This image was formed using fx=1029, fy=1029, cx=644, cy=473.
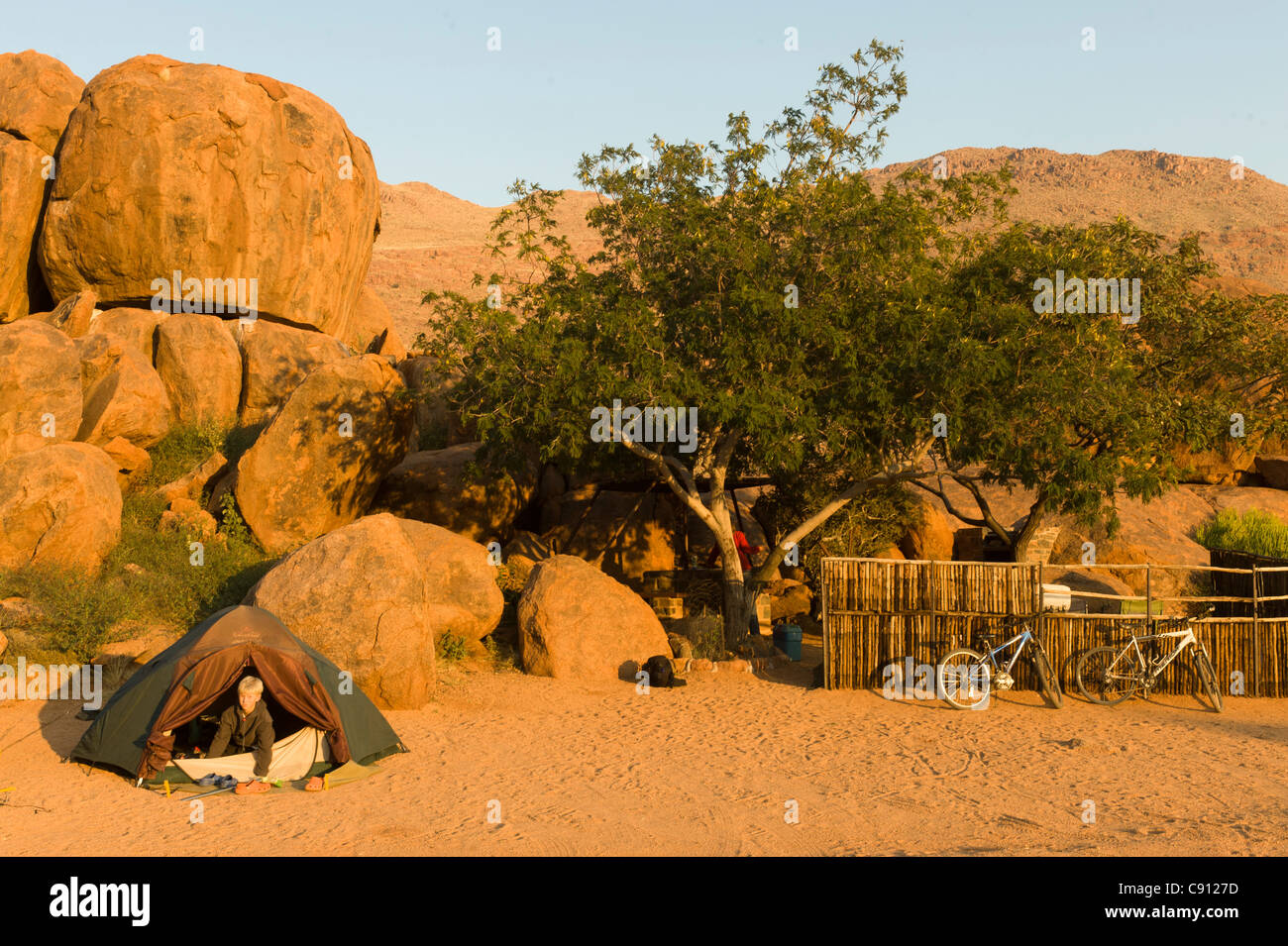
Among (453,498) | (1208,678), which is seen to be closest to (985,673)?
(1208,678)

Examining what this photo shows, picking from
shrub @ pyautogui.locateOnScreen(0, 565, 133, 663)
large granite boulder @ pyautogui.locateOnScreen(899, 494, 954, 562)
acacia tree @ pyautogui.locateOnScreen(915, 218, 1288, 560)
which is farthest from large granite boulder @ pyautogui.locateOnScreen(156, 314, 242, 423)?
acacia tree @ pyautogui.locateOnScreen(915, 218, 1288, 560)

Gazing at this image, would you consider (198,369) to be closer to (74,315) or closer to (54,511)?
(74,315)

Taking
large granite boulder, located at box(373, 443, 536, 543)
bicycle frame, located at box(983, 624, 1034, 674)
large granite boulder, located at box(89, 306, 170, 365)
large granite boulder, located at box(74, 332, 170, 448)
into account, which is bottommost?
bicycle frame, located at box(983, 624, 1034, 674)

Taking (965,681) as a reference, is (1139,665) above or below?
above

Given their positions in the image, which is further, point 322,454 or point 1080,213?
point 1080,213

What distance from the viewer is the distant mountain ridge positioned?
62.8 metres

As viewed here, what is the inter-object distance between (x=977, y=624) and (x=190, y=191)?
19377mm

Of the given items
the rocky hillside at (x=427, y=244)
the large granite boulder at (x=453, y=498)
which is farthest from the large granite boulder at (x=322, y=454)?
the rocky hillside at (x=427, y=244)

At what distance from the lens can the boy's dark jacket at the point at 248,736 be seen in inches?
392

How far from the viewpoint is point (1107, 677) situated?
1300cm

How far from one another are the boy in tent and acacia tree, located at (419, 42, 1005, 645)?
5.61 metres

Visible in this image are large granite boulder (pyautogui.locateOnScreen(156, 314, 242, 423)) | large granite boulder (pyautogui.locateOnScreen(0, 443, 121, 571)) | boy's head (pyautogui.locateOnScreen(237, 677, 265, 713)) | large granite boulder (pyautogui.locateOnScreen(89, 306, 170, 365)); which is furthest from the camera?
large granite boulder (pyautogui.locateOnScreen(89, 306, 170, 365))

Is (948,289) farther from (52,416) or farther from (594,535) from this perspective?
(52,416)

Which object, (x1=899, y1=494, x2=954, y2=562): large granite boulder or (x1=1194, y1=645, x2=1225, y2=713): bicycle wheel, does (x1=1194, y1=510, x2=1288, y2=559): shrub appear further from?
(x1=1194, y1=645, x2=1225, y2=713): bicycle wheel
